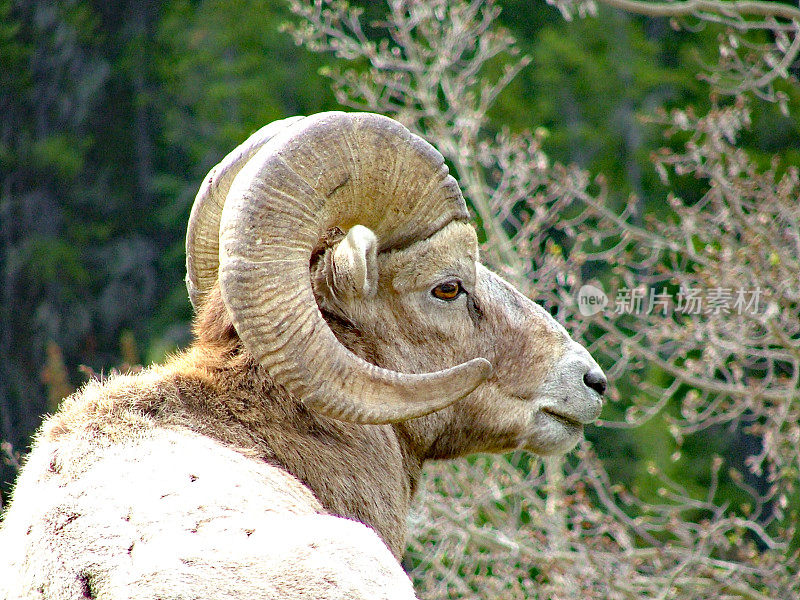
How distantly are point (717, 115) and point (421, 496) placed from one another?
3.76m

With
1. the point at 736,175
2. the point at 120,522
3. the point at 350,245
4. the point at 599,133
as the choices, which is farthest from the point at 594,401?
the point at 599,133

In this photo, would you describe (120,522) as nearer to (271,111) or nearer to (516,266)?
(516,266)

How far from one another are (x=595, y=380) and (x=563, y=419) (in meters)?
0.22

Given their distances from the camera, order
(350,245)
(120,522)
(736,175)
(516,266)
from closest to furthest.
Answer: (120,522)
(350,245)
(736,175)
(516,266)

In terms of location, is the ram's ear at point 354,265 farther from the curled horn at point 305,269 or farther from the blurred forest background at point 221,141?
the blurred forest background at point 221,141

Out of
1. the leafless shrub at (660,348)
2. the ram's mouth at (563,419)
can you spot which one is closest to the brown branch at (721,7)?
the leafless shrub at (660,348)

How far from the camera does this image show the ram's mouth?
14.5ft

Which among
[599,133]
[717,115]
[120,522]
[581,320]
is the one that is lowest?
[599,133]

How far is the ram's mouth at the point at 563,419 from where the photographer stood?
441 cm

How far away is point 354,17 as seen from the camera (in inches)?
366

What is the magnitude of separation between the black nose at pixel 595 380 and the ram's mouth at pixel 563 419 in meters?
0.16

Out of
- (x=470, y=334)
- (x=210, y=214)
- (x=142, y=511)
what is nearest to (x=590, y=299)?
(x=470, y=334)

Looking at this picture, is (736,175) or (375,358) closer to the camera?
(375,358)

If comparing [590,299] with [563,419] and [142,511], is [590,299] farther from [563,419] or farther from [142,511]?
[142,511]
